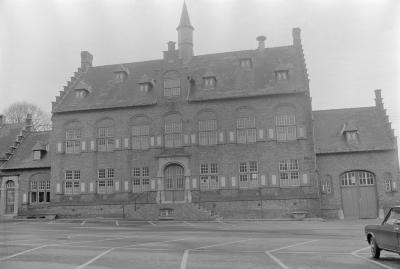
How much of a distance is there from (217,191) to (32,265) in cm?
2491

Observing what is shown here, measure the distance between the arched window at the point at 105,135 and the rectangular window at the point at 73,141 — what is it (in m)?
1.92

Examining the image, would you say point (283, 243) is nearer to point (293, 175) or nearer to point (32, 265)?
point (32, 265)

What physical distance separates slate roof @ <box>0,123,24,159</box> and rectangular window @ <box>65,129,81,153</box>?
8234 mm

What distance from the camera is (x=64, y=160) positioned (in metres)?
40.5

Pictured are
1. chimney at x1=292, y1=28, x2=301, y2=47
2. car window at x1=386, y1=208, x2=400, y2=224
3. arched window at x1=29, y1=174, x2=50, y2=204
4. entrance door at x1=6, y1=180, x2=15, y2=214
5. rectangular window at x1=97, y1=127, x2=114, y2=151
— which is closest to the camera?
car window at x1=386, y1=208, x2=400, y2=224

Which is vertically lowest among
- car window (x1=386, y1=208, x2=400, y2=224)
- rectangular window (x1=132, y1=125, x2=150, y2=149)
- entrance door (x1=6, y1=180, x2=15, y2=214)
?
car window (x1=386, y1=208, x2=400, y2=224)

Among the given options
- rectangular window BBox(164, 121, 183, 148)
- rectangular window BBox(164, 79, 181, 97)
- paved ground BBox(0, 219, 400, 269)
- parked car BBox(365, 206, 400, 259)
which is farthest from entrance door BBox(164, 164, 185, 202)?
parked car BBox(365, 206, 400, 259)

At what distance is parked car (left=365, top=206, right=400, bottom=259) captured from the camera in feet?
40.0

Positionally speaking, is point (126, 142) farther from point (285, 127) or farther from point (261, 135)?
point (285, 127)

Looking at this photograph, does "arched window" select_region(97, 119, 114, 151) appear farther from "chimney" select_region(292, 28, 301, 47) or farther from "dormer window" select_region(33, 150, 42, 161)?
"chimney" select_region(292, 28, 301, 47)

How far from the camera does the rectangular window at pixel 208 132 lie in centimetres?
3781

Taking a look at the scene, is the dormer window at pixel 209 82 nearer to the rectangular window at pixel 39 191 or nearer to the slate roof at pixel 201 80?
the slate roof at pixel 201 80

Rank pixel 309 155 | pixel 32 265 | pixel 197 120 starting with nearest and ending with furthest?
pixel 32 265 < pixel 309 155 < pixel 197 120

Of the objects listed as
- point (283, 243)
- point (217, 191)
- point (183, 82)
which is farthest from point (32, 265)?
point (183, 82)
